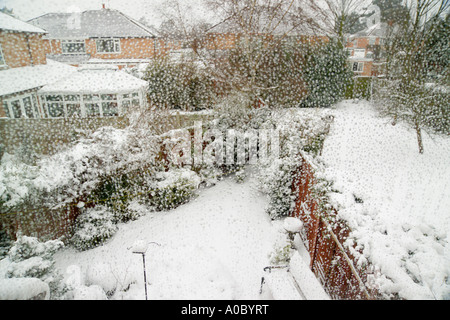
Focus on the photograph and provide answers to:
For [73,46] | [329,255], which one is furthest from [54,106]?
[329,255]

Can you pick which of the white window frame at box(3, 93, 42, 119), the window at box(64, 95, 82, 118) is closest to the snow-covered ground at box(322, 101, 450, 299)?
the white window frame at box(3, 93, 42, 119)

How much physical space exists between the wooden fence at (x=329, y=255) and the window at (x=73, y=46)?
35.4 feet

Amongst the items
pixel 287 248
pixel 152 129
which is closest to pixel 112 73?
pixel 152 129

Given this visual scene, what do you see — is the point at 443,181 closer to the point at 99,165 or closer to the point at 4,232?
the point at 99,165

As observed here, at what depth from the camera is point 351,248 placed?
2289 mm

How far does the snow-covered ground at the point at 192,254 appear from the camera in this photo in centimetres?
314

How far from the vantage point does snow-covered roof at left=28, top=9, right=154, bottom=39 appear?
8.95 meters

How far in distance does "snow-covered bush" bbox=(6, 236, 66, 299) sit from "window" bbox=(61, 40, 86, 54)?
9518 mm

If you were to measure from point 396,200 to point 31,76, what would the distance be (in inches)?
454

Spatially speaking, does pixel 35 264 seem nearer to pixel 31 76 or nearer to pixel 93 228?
pixel 93 228

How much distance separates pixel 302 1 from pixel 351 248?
11.1 m

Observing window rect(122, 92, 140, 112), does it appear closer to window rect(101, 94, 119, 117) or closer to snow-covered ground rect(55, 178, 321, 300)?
window rect(101, 94, 119, 117)

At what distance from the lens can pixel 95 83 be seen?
32.3 feet

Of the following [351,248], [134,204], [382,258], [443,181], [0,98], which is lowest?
[134,204]
